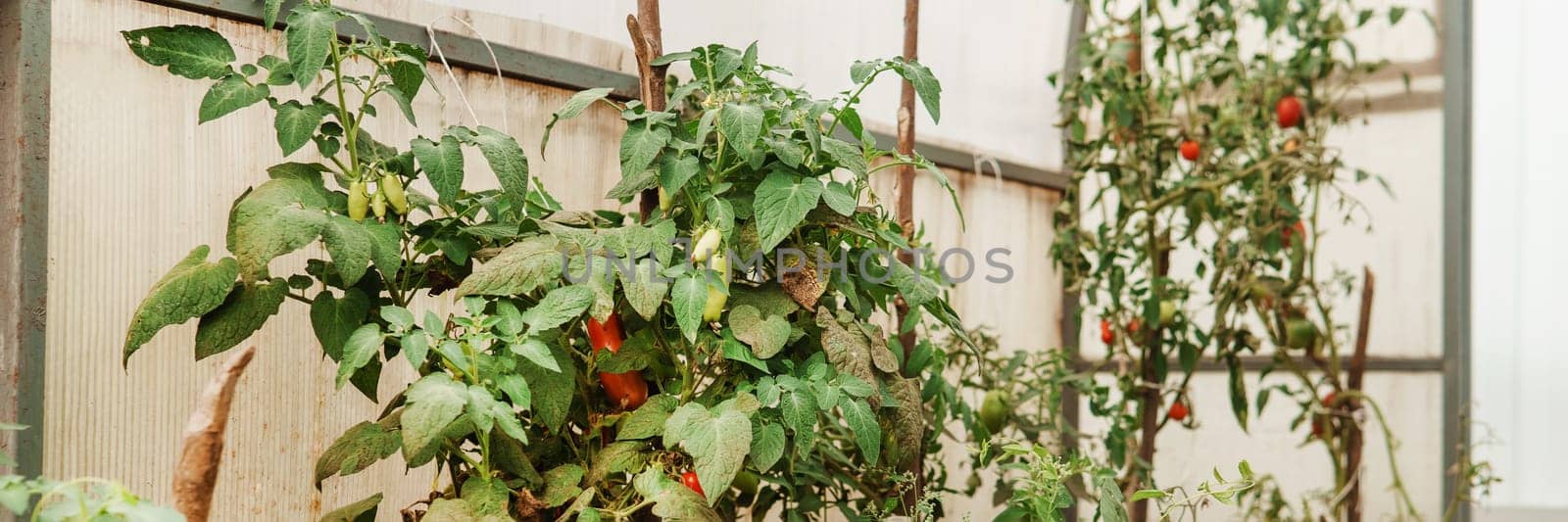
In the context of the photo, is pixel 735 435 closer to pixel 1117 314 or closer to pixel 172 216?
pixel 172 216

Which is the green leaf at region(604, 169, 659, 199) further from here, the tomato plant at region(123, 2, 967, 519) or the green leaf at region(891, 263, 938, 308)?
the green leaf at region(891, 263, 938, 308)

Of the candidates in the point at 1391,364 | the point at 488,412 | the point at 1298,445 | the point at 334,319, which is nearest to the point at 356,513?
the point at 334,319

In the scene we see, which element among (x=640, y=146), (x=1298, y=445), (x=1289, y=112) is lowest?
(x=1298, y=445)

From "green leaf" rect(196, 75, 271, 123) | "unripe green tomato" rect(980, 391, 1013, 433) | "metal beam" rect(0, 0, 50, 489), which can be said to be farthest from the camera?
"unripe green tomato" rect(980, 391, 1013, 433)

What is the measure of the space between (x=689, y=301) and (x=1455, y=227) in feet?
8.52

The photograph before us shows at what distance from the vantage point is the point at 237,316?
4.29 ft

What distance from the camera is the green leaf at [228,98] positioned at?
129cm

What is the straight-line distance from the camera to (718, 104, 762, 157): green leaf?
135 cm

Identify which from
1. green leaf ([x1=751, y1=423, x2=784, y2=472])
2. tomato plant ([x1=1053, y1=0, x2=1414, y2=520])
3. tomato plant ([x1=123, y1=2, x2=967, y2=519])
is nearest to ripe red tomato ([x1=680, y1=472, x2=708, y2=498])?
tomato plant ([x1=123, y1=2, x2=967, y2=519])

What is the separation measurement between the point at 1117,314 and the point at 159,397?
1.89 m

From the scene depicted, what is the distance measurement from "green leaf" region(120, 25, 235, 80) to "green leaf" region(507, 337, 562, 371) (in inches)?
17.0

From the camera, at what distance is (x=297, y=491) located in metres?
1.69

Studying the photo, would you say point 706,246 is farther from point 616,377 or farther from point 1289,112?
point 1289,112

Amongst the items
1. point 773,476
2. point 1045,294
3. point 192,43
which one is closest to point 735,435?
point 773,476
